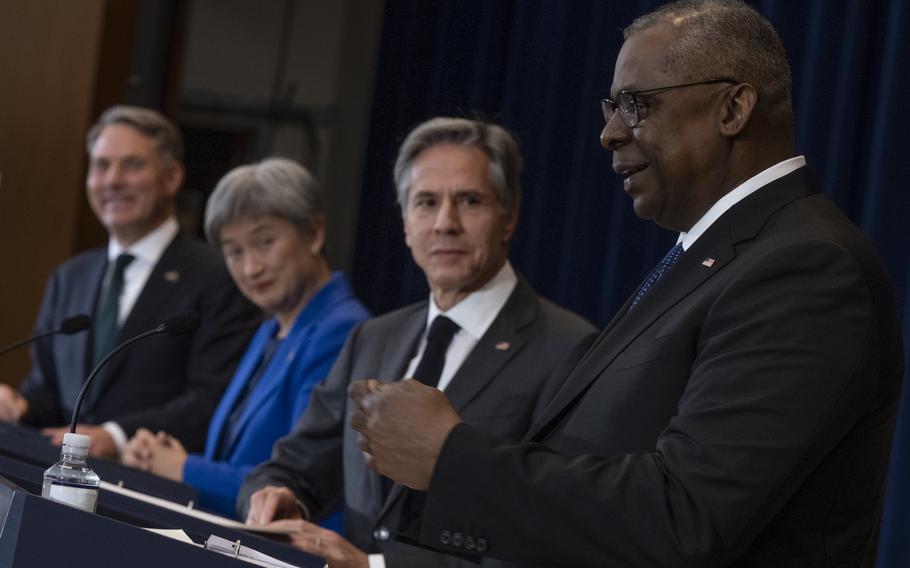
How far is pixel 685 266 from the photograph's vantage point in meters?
1.82

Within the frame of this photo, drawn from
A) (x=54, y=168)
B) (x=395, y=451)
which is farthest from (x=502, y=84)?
(x=395, y=451)

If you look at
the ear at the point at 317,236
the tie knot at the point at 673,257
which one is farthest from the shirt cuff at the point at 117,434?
the tie knot at the point at 673,257

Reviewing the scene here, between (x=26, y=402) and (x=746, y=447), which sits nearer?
(x=746, y=447)

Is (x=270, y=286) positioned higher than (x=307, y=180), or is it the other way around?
(x=307, y=180)

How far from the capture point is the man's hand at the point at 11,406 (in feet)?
13.6

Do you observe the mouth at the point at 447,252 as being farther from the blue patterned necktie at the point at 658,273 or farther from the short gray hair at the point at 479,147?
the blue patterned necktie at the point at 658,273

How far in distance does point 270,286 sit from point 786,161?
83.6 inches

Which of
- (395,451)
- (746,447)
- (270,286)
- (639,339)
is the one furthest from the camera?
(270,286)

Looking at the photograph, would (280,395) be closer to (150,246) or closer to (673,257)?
(150,246)

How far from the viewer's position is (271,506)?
2.80 meters

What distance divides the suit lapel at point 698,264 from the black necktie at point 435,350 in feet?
3.37

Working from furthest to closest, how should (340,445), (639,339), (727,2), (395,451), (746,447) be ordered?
(340,445) → (727,2) → (639,339) → (395,451) → (746,447)

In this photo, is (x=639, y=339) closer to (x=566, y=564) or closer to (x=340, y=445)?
(x=566, y=564)

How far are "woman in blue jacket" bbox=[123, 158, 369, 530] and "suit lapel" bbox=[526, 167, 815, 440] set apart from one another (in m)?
1.69
